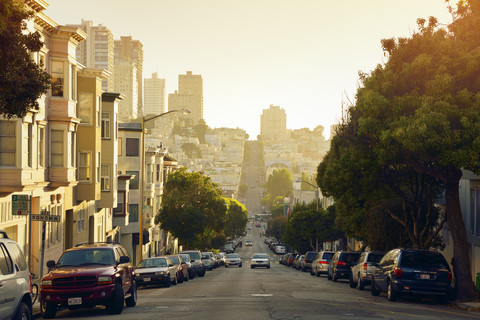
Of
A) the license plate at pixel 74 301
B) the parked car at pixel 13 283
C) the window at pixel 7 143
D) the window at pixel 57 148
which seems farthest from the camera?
the window at pixel 57 148

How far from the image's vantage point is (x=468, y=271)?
74.3ft

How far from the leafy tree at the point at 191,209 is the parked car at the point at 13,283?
167 feet

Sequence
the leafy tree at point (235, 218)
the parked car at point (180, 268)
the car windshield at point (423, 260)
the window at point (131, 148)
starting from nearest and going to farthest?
the car windshield at point (423, 260)
the parked car at point (180, 268)
the window at point (131, 148)
the leafy tree at point (235, 218)

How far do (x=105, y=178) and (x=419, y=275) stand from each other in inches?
1046

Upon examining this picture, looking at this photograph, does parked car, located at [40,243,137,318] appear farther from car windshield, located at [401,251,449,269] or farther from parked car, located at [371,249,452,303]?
car windshield, located at [401,251,449,269]

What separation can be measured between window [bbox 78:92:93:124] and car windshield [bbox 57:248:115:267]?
64.8 feet

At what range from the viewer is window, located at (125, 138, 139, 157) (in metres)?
58.4

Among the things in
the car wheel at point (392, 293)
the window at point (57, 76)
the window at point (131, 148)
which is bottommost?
the car wheel at point (392, 293)

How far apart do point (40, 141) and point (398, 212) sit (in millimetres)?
17762

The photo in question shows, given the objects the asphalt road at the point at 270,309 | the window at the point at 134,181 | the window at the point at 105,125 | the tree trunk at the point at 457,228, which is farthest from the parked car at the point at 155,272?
the window at the point at 134,181

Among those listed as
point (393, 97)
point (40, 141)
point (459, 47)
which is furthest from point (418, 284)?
point (40, 141)

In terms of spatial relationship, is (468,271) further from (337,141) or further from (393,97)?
(337,141)

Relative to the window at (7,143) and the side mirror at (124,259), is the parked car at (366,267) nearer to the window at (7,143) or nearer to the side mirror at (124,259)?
the side mirror at (124,259)

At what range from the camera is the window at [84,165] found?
37062 millimetres
